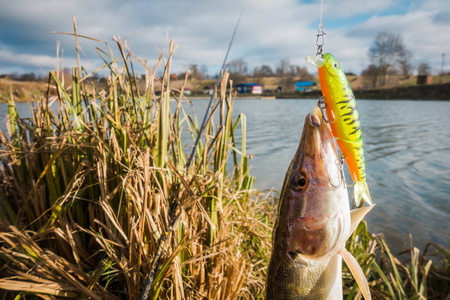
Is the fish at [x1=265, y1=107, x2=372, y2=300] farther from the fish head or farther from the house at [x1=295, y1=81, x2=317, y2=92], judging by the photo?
the house at [x1=295, y1=81, x2=317, y2=92]

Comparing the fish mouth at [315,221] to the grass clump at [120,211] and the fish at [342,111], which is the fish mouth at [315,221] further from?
the grass clump at [120,211]

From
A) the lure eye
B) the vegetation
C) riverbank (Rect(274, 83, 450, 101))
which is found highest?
riverbank (Rect(274, 83, 450, 101))

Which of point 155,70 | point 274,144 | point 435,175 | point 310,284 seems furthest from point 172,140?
point 274,144

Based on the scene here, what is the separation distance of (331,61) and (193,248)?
1592 millimetres

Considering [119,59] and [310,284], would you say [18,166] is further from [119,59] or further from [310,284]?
[310,284]

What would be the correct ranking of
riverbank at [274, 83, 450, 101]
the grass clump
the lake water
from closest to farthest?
the grass clump → the lake water → riverbank at [274, 83, 450, 101]

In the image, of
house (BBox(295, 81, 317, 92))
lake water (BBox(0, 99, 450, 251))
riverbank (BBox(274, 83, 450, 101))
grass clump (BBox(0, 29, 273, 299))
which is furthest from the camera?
house (BBox(295, 81, 317, 92))

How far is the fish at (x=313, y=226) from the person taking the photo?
113 cm

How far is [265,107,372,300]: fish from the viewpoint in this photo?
3.69 feet

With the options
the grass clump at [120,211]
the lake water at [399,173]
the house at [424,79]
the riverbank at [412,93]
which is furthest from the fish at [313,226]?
the house at [424,79]

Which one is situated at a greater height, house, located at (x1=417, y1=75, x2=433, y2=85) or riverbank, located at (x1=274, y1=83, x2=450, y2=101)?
house, located at (x1=417, y1=75, x2=433, y2=85)

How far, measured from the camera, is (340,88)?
3.33ft

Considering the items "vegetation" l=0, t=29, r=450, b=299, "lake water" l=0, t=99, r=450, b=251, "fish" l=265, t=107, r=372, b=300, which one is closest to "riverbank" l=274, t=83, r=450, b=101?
"lake water" l=0, t=99, r=450, b=251

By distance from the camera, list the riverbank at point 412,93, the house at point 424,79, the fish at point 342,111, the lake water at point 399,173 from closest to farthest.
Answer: the fish at point 342,111, the lake water at point 399,173, the riverbank at point 412,93, the house at point 424,79
